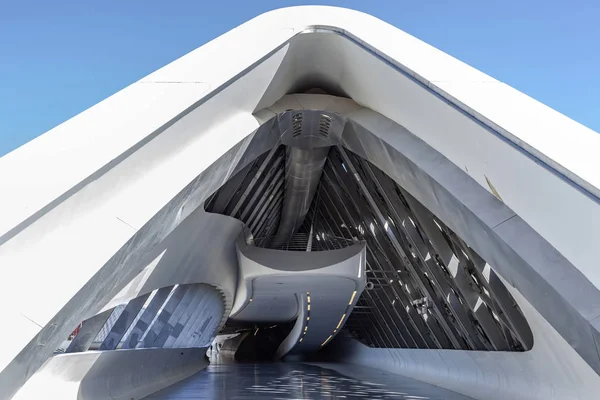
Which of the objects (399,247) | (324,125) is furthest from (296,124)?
(399,247)

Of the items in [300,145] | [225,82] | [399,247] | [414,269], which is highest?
[399,247]

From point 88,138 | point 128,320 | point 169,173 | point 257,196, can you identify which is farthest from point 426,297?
point 88,138

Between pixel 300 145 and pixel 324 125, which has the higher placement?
pixel 300 145

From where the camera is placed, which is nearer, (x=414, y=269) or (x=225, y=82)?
(x=225, y=82)

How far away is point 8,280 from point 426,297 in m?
16.8

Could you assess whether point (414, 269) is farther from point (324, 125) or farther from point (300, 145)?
point (324, 125)

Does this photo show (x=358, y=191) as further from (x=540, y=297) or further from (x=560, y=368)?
(x=540, y=297)

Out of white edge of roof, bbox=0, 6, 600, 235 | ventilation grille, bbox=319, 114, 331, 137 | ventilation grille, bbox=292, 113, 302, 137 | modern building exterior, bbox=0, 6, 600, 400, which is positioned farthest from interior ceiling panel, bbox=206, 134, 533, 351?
white edge of roof, bbox=0, 6, 600, 235

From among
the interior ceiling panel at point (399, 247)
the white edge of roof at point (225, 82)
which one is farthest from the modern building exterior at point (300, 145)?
the interior ceiling panel at point (399, 247)

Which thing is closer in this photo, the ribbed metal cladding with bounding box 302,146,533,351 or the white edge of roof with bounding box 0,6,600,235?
the white edge of roof with bounding box 0,6,600,235

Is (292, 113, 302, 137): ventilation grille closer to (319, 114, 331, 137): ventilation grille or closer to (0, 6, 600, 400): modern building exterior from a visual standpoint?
(0, 6, 600, 400): modern building exterior

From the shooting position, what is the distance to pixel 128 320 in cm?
1395

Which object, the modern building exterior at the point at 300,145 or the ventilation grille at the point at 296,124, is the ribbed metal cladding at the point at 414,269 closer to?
the modern building exterior at the point at 300,145

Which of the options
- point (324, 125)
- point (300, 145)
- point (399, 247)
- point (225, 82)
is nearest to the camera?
point (225, 82)
